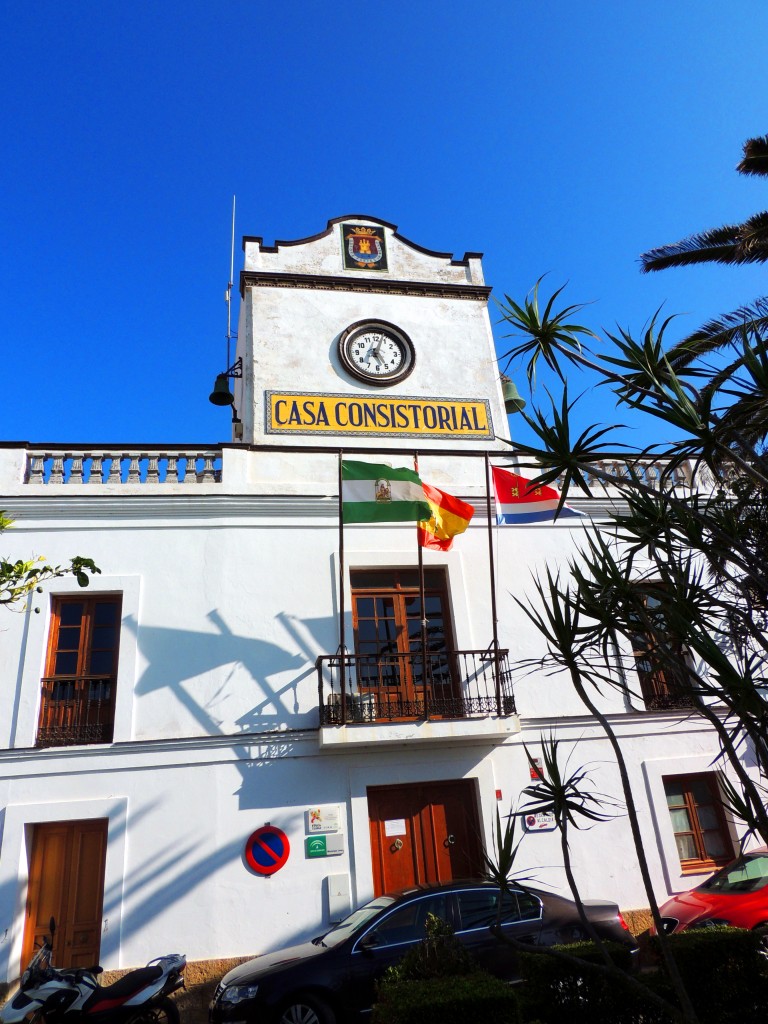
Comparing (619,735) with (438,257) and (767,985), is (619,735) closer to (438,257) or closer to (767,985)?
(767,985)

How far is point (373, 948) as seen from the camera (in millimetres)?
7715

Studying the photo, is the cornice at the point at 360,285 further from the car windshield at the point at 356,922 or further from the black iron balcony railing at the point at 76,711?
the car windshield at the point at 356,922

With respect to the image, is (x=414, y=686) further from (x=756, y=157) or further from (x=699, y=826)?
(x=756, y=157)

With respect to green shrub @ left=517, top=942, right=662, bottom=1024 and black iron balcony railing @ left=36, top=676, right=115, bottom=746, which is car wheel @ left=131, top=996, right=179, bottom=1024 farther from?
green shrub @ left=517, top=942, right=662, bottom=1024

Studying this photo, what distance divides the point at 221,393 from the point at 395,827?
846 centimetres

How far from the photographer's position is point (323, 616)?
11672mm

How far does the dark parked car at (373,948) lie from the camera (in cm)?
736

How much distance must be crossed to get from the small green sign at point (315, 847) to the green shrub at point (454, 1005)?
505 cm

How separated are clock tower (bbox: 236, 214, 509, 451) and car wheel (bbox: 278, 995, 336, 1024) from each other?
846 cm

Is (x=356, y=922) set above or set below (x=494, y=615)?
below

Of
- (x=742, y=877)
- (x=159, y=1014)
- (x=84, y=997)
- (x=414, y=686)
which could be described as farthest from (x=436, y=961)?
(x=414, y=686)

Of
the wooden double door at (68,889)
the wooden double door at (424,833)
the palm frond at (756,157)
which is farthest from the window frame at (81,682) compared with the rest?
the palm frond at (756,157)

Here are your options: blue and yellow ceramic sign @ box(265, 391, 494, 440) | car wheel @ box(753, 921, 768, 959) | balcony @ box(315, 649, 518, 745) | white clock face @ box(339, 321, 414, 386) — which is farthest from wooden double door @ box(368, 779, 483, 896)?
white clock face @ box(339, 321, 414, 386)

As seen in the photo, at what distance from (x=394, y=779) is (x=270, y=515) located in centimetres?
440
